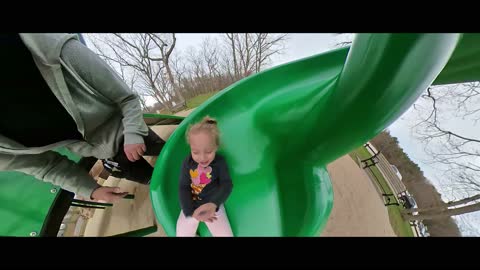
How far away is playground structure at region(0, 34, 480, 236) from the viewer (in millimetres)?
430

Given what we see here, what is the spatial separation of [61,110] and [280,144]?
13.9 inches

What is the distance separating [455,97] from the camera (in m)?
0.74

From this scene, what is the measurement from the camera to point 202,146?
16.3 inches

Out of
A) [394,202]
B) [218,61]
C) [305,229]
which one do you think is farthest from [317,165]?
[218,61]

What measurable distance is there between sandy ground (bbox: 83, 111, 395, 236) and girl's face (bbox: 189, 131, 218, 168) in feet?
1.14

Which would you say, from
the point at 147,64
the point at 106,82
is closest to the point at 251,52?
the point at 147,64

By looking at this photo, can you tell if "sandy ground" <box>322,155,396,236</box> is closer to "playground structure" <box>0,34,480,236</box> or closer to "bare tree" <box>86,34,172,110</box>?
"playground structure" <box>0,34,480,236</box>

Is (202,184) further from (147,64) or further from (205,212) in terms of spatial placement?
(147,64)

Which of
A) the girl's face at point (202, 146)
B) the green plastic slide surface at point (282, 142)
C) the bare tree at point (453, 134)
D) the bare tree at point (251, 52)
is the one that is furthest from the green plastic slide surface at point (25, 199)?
the bare tree at point (453, 134)

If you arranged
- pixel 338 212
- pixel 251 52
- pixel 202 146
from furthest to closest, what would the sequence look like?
pixel 251 52 < pixel 338 212 < pixel 202 146

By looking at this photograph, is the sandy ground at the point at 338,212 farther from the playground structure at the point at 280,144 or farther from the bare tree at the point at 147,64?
the bare tree at the point at 147,64

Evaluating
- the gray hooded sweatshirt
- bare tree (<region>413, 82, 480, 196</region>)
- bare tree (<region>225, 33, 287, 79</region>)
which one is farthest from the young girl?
bare tree (<region>413, 82, 480, 196</region>)
